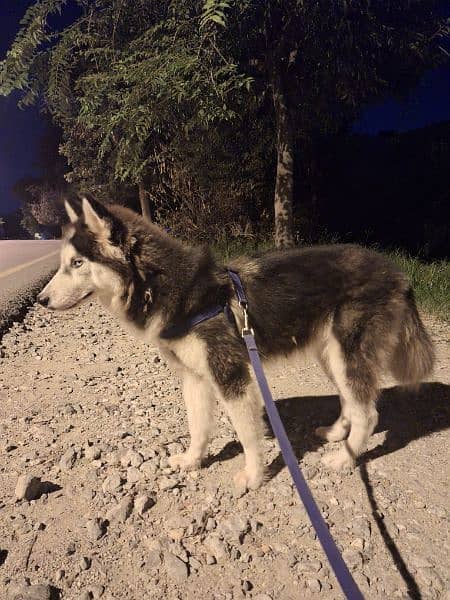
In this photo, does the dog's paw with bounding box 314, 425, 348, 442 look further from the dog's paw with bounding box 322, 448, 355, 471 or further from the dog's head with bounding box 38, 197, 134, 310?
the dog's head with bounding box 38, 197, 134, 310

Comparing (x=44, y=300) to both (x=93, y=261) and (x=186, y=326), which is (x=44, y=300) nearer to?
(x=93, y=261)

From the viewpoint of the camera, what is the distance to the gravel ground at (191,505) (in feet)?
6.21

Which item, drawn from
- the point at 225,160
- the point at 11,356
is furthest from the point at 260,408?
the point at 225,160

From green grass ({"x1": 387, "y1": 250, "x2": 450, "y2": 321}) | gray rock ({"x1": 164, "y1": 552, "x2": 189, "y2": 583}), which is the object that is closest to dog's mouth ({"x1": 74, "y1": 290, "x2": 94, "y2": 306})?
gray rock ({"x1": 164, "y1": 552, "x2": 189, "y2": 583})

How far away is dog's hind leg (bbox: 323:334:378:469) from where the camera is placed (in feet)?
8.99

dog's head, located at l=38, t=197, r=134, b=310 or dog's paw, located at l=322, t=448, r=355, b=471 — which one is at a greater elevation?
dog's head, located at l=38, t=197, r=134, b=310

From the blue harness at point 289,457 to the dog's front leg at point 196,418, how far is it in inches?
16.5

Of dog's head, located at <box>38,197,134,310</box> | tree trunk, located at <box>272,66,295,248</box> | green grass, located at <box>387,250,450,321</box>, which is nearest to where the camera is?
dog's head, located at <box>38,197,134,310</box>

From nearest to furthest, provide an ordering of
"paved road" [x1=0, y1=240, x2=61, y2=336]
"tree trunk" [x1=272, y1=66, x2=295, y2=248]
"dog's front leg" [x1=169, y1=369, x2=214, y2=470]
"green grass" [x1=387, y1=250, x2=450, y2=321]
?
1. "dog's front leg" [x1=169, y1=369, x2=214, y2=470]
2. "green grass" [x1=387, y1=250, x2=450, y2=321]
3. "paved road" [x1=0, y1=240, x2=61, y2=336]
4. "tree trunk" [x1=272, y1=66, x2=295, y2=248]

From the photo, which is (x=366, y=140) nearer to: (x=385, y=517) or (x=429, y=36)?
(x=429, y=36)

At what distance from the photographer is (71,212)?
2914 millimetres

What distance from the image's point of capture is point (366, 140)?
43.0 feet

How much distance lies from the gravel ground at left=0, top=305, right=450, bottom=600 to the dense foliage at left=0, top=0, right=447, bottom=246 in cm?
441

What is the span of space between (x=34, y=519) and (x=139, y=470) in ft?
2.14
